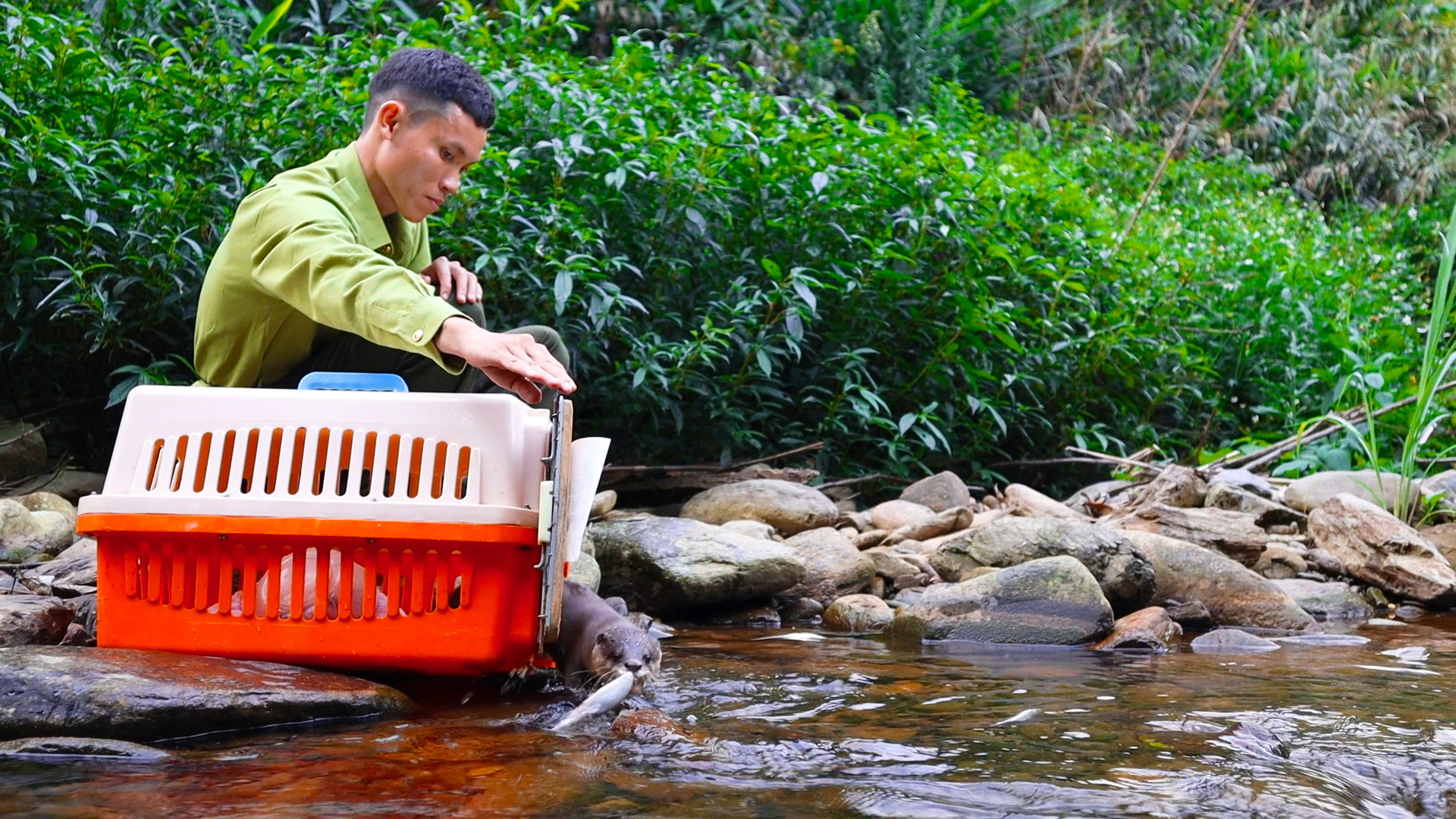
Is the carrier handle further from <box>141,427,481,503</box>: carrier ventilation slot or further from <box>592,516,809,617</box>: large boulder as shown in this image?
<box>592,516,809,617</box>: large boulder

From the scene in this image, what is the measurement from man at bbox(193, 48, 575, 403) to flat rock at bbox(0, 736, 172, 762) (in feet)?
2.39

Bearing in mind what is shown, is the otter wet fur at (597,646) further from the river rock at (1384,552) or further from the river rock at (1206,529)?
the river rock at (1384,552)

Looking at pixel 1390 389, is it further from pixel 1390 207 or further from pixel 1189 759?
pixel 1390 207

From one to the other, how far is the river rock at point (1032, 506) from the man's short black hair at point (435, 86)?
9.51ft

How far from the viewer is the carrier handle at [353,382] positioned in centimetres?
225

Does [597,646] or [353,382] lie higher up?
[353,382]

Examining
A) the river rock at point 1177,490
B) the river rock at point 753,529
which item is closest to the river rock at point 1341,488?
the river rock at point 1177,490

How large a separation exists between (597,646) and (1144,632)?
1748 millimetres

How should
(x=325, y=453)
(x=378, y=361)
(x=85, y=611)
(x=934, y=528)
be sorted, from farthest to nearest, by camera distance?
(x=934, y=528) < (x=378, y=361) < (x=85, y=611) < (x=325, y=453)

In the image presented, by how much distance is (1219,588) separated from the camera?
156 inches

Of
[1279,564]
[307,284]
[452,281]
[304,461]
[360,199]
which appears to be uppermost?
[360,199]

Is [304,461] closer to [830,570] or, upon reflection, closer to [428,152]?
[428,152]

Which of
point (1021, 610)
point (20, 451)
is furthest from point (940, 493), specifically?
point (20, 451)

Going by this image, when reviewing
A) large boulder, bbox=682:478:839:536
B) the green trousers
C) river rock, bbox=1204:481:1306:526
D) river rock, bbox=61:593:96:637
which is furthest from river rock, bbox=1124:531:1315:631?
river rock, bbox=61:593:96:637
